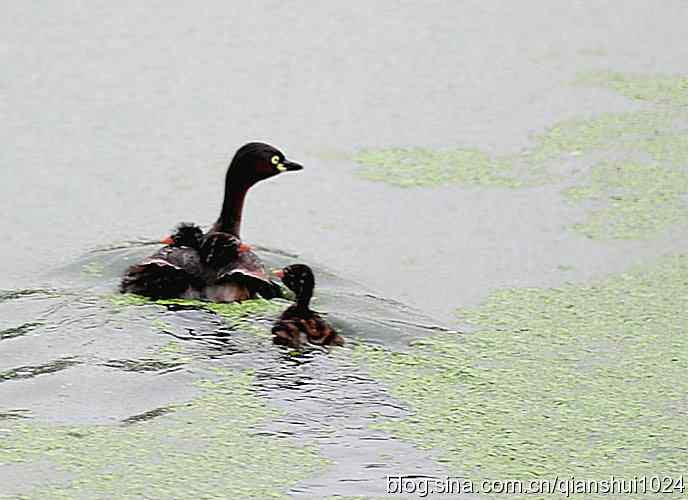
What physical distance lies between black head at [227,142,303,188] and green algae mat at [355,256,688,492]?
97 cm

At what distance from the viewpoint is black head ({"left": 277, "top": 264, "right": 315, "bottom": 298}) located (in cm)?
551

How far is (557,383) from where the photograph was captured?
529cm

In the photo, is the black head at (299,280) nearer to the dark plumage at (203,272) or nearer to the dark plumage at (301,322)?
the dark plumage at (301,322)

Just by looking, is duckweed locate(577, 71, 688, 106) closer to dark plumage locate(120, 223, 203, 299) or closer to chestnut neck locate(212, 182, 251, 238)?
chestnut neck locate(212, 182, 251, 238)

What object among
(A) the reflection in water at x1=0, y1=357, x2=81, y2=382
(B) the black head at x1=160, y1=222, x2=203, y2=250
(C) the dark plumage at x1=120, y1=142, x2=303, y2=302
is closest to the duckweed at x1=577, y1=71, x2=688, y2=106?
(C) the dark plumage at x1=120, y1=142, x2=303, y2=302

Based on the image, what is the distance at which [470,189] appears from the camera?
23.5ft

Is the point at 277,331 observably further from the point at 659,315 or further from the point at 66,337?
the point at 659,315

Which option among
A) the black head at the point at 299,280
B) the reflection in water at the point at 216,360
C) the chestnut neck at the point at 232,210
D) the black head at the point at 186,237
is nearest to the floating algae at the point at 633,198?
the reflection in water at the point at 216,360

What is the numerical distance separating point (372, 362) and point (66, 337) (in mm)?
1024

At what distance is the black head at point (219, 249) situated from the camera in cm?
577

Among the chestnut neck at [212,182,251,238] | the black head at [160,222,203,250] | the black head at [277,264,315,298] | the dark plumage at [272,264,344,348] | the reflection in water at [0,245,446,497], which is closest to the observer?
the reflection in water at [0,245,446,497]

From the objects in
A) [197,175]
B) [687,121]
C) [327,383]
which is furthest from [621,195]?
[327,383]

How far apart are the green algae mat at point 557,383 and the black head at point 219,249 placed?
632 mm

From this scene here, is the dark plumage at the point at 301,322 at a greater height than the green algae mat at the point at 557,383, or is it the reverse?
the dark plumage at the point at 301,322
